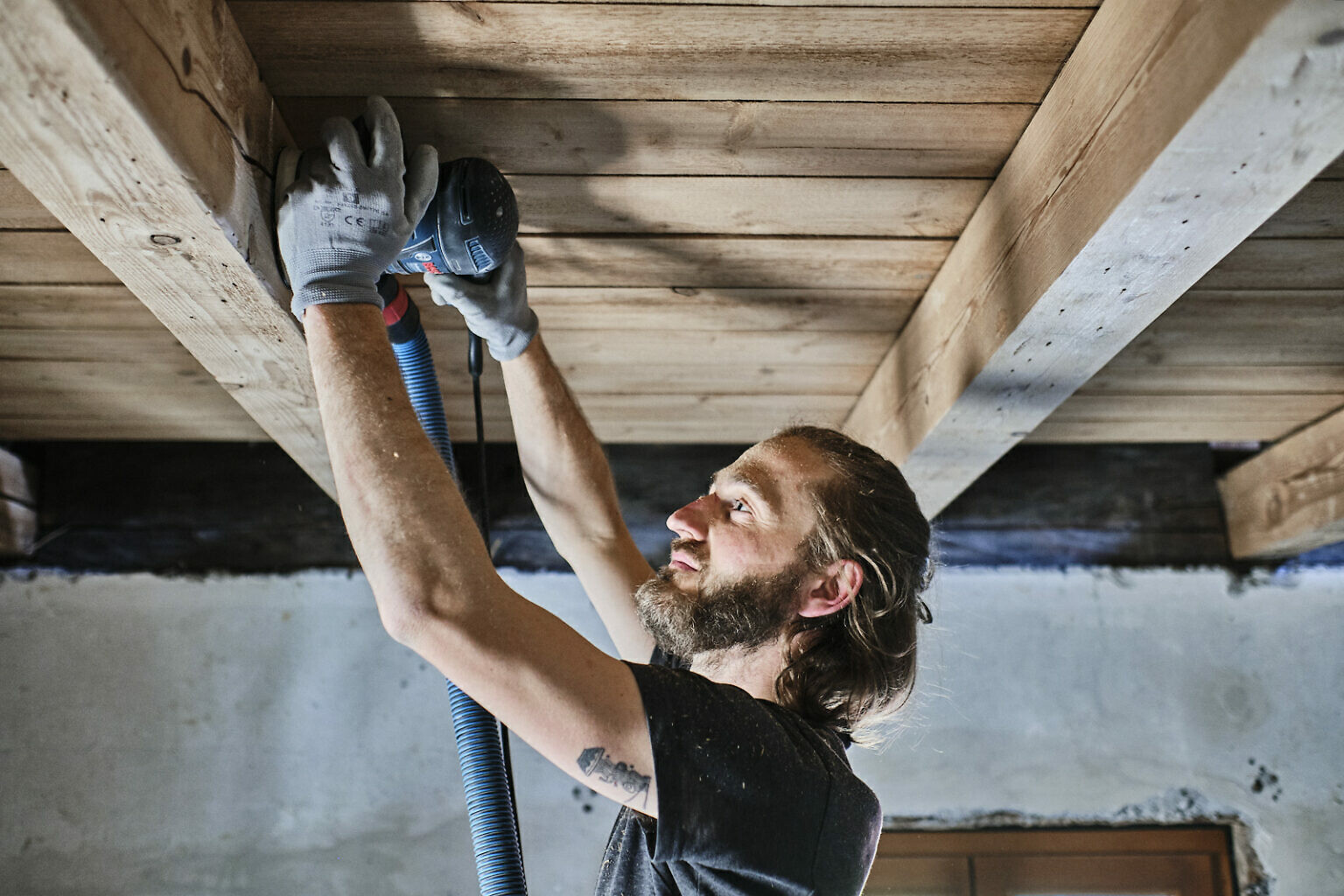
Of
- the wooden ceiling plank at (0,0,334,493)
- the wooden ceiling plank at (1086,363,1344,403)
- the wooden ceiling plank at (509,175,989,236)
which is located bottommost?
the wooden ceiling plank at (0,0,334,493)

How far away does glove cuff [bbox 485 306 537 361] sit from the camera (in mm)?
1404

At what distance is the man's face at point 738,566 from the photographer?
4.40 feet

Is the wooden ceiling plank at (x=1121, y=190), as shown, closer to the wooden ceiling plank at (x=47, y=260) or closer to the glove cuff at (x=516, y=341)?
the glove cuff at (x=516, y=341)

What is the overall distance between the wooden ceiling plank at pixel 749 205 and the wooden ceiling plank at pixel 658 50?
153mm

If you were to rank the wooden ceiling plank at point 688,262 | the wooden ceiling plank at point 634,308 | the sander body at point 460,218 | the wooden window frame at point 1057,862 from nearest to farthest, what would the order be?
1. the sander body at point 460,218
2. the wooden ceiling plank at point 688,262
3. the wooden ceiling plank at point 634,308
4. the wooden window frame at point 1057,862

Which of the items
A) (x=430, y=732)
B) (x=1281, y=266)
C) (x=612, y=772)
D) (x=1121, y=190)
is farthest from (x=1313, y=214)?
(x=430, y=732)

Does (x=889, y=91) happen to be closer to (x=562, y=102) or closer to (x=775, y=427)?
(x=562, y=102)

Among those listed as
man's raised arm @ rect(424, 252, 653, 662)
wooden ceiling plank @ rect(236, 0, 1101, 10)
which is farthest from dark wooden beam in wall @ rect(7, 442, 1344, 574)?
wooden ceiling plank @ rect(236, 0, 1101, 10)

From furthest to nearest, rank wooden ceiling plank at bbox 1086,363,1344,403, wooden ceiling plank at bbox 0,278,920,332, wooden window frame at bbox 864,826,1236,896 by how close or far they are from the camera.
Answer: wooden window frame at bbox 864,826,1236,896, wooden ceiling plank at bbox 1086,363,1344,403, wooden ceiling plank at bbox 0,278,920,332

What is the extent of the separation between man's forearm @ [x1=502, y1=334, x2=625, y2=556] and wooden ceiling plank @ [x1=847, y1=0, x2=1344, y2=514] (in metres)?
0.54

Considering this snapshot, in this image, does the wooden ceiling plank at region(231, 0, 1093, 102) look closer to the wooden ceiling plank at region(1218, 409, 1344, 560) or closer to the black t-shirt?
the black t-shirt

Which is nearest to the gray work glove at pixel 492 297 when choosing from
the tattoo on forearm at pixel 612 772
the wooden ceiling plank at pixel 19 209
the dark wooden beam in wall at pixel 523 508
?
the wooden ceiling plank at pixel 19 209

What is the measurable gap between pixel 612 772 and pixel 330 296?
0.57 metres

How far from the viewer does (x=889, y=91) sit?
1.11 m
